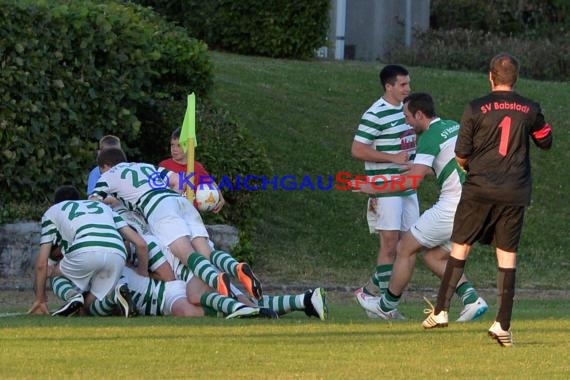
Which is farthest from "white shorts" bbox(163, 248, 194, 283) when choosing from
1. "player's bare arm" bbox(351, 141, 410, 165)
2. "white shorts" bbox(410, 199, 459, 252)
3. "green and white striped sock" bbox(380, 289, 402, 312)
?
"white shorts" bbox(410, 199, 459, 252)

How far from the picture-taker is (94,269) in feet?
36.2

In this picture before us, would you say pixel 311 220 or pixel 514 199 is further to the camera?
pixel 311 220

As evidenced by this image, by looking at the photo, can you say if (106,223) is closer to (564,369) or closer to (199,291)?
(199,291)

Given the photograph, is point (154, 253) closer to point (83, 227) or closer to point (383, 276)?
point (83, 227)

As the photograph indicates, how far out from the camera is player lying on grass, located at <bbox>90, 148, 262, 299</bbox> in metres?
11.2

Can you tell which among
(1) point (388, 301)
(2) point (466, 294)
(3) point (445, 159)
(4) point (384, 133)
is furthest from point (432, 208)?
(4) point (384, 133)

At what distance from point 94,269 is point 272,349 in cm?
271

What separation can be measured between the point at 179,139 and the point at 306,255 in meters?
4.25

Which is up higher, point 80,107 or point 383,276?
point 80,107

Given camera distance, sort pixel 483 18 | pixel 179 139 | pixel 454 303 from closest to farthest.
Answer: pixel 179 139
pixel 454 303
pixel 483 18

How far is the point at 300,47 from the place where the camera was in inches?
944

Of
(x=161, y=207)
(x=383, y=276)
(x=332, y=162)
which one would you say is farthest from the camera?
(x=332, y=162)

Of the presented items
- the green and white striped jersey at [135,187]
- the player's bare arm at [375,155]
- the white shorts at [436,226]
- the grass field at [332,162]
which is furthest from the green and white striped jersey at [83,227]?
the grass field at [332,162]

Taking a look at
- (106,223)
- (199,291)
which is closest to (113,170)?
(106,223)
